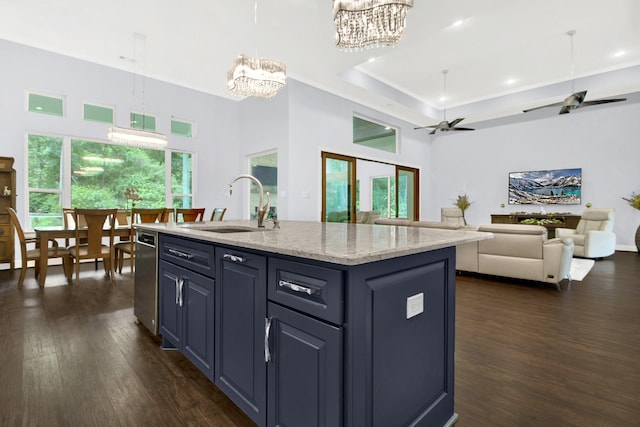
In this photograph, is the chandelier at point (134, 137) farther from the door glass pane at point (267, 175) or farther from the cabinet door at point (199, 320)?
the cabinet door at point (199, 320)

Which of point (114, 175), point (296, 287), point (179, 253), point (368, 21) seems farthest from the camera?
point (114, 175)

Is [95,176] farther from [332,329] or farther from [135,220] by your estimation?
[332,329]

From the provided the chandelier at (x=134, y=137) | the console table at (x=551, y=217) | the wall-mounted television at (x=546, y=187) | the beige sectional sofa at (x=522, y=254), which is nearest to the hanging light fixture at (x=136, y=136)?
the chandelier at (x=134, y=137)

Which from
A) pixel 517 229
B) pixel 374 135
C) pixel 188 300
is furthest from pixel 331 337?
pixel 374 135

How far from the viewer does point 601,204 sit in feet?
24.0

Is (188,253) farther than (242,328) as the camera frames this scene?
Yes

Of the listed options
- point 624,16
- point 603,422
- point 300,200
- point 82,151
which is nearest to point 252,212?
point 300,200

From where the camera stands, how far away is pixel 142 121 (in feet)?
20.4

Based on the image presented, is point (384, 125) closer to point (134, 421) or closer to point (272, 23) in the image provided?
point (272, 23)

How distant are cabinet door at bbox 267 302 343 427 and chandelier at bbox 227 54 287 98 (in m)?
2.74

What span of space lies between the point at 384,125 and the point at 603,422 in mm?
7334

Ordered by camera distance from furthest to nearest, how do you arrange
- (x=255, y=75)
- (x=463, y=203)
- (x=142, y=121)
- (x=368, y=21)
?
(x=463, y=203)
(x=142, y=121)
(x=255, y=75)
(x=368, y=21)

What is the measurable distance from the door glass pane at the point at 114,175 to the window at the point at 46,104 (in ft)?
1.83

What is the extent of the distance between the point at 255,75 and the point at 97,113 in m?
4.30
